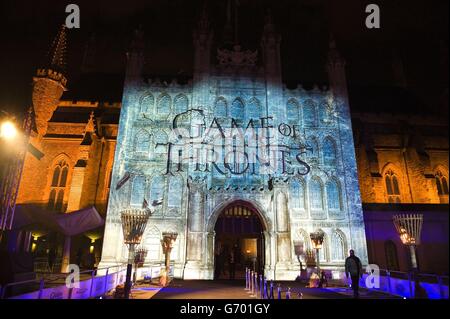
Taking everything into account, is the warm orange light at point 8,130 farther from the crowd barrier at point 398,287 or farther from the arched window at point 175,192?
the arched window at point 175,192

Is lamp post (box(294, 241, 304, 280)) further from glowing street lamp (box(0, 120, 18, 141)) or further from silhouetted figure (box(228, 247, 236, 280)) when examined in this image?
glowing street lamp (box(0, 120, 18, 141))

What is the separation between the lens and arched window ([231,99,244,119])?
23.7 metres

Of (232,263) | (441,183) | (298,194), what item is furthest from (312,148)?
(441,183)

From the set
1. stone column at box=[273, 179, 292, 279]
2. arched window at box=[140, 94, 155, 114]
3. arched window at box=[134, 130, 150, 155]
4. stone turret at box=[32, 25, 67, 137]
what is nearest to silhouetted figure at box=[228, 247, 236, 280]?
stone column at box=[273, 179, 292, 279]

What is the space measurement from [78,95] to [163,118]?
47.9 feet

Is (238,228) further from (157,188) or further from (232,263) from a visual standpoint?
(157,188)

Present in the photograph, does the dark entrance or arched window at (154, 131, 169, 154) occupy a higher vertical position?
arched window at (154, 131, 169, 154)

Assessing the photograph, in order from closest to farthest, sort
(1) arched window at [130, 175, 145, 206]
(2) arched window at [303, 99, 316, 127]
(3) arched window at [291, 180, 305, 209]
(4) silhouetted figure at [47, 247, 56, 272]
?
(1) arched window at [130, 175, 145, 206] < (3) arched window at [291, 180, 305, 209] < (4) silhouetted figure at [47, 247, 56, 272] < (2) arched window at [303, 99, 316, 127]

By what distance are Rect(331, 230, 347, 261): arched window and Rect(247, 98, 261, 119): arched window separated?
409 inches
